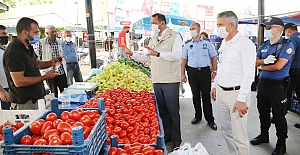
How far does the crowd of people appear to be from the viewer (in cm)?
265

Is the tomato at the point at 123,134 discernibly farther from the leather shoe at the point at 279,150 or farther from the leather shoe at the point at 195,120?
the leather shoe at the point at 195,120

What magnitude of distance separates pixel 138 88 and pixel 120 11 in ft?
22.0

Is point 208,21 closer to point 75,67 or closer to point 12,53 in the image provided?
point 75,67

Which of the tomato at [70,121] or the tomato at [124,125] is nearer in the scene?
the tomato at [70,121]

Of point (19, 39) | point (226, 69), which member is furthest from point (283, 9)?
point (19, 39)

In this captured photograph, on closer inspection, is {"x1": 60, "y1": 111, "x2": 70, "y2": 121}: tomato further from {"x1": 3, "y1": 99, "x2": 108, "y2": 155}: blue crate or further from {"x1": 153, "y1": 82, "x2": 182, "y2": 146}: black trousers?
{"x1": 153, "y1": 82, "x2": 182, "y2": 146}: black trousers

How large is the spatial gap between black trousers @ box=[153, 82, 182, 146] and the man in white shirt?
32.5 inches

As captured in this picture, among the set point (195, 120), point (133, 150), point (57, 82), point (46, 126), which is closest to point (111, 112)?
point (133, 150)

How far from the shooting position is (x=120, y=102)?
308 centimetres

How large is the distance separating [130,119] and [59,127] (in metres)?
1.21

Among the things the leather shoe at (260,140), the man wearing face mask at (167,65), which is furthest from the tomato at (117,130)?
the leather shoe at (260,140)

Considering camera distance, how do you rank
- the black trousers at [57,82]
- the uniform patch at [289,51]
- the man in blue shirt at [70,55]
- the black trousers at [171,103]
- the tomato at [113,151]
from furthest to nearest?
the man in blue shirt at [70,55] → the black trousers at [57,82] → the black trousers at [171,103] → the uniform patch at [289,51] → the tomato at [113,151]

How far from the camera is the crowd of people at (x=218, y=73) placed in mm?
2654

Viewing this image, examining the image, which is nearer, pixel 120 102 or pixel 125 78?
pixel 120 102
